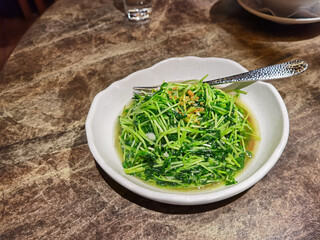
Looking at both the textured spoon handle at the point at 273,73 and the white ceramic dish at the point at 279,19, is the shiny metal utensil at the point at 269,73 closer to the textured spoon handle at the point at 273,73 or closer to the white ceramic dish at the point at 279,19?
the textured spoon handle at the point at 273,73

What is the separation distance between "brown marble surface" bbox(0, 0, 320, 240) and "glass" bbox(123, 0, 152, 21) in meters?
0.08

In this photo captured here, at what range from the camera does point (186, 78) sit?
1.88 metres

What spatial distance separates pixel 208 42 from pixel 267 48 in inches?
17.2

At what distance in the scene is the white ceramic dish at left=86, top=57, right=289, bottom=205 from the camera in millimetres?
1148

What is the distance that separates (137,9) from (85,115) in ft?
4.00

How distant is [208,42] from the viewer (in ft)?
7.40

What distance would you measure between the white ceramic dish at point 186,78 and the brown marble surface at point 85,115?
4.7 inches

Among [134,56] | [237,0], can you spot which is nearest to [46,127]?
[134,56]

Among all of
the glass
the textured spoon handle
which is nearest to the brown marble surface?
the glass

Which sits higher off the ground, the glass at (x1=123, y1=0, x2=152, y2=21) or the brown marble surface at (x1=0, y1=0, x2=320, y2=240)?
the glass at (x1=123, y1=0, x2=152, y2=21)

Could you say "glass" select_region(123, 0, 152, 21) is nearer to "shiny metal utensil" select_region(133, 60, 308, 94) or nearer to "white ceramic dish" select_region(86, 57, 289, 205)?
"white ceramic dish" select_region(86, 57, 289, 205)

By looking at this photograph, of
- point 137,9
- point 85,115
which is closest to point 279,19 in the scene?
point 137,9

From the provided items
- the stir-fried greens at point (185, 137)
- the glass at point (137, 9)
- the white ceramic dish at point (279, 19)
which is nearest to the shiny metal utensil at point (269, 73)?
the stir-fried greens at point (185, 137)

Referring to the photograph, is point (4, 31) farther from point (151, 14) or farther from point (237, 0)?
point (237, 0)
